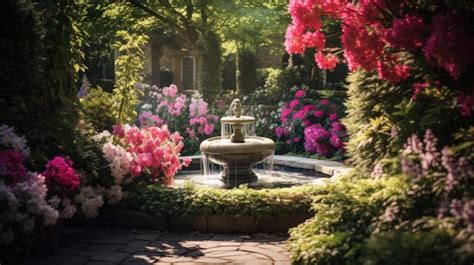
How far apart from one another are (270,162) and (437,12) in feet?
19.6

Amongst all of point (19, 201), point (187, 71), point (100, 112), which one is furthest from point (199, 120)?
point (187, 71)

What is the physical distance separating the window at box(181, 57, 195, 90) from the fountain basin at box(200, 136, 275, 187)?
25685 mm

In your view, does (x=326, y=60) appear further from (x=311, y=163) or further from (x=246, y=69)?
(x=246, y=69)

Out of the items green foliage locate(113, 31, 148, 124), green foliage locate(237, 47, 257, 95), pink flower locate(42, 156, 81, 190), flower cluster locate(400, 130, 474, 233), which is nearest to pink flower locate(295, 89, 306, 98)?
green foliage locate(113, 31, 148, 124)

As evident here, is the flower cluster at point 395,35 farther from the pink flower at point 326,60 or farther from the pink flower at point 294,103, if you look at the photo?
the pink flower at point 294,103

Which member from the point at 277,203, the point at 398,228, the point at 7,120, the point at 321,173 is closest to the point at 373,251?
the point at 398,228

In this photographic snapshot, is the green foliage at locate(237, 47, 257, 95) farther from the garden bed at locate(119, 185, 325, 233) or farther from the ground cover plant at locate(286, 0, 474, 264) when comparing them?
the ground cover plant at locate(286, 0, 474, 264)

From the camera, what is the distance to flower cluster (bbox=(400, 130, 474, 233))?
3823mm

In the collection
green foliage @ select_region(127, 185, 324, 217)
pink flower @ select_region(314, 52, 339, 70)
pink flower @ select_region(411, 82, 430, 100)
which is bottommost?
green foliage @ select_region(127, 185, 324, 217)

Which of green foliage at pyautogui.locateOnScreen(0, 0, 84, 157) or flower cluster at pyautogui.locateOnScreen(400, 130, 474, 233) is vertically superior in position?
green foliage at pyautogui.locateOnScreen(0, 0, 84, 157)

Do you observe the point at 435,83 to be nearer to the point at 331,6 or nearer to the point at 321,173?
the point at 331,6

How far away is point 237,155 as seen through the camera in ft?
30.7

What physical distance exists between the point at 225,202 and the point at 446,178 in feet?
10.9

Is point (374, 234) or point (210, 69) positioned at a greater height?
point (210, 69)
